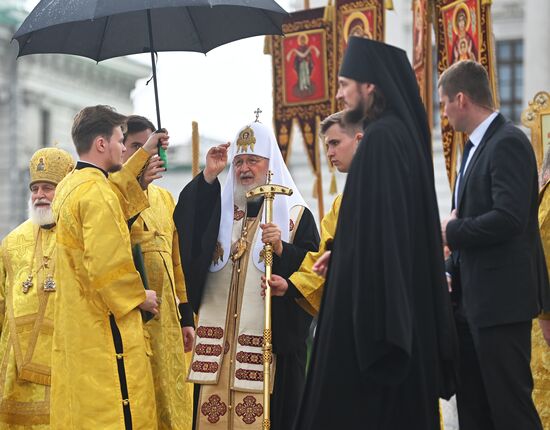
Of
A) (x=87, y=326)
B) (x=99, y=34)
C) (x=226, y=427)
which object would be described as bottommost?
(x=226, y=427)

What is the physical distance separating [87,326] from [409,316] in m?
2.01

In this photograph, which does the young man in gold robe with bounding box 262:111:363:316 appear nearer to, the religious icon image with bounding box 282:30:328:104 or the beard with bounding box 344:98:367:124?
the beard with bounding box 344:98:367:124

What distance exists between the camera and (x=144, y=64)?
46.6 meters

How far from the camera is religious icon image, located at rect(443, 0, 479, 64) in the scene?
8.99 metres

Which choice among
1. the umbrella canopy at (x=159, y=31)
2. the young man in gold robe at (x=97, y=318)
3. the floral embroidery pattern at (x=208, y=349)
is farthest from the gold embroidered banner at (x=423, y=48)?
the young man in gold robe at (x=97, y=318)

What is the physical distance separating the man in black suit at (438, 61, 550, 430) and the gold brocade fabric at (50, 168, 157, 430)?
164 centimetres

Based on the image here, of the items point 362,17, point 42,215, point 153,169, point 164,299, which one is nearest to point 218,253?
point 164,299

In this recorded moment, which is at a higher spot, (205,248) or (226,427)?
(205,248)

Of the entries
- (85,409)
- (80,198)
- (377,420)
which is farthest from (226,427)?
(377,420)

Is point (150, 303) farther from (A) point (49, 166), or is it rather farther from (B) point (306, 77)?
(B) point (306, 77)

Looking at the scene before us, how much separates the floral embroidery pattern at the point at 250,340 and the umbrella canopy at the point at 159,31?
1618 millimetres

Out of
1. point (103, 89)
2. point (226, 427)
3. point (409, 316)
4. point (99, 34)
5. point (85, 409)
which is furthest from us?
point (103, 89)

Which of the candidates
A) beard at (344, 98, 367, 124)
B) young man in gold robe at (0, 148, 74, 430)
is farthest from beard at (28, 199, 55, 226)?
beard at (344, 98, 367, 124)

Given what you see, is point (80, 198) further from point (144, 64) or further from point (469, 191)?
point (144, 64)
